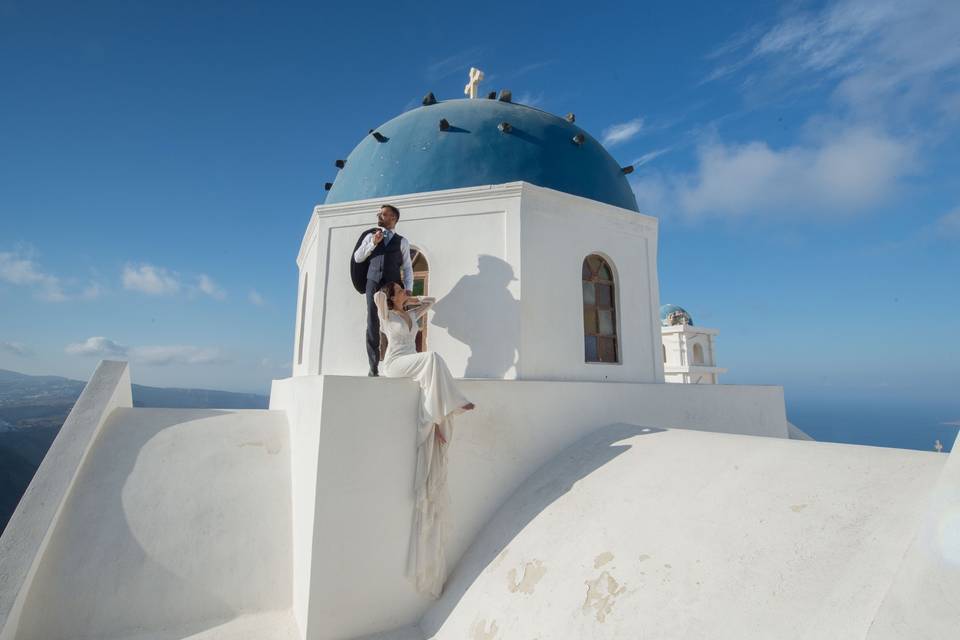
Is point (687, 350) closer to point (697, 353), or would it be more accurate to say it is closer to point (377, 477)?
point (697, 353)

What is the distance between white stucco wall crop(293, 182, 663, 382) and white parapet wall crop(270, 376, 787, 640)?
0.93 meters

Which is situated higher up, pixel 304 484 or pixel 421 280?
pixel 421 280

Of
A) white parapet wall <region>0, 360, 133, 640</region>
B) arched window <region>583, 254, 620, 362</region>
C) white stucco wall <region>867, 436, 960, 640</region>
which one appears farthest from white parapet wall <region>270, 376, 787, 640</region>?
white stucco wall <region>867, 436, 960, 640</region>

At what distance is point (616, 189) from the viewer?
25.3 ft

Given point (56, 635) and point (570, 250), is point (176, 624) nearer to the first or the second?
point (56, 635)

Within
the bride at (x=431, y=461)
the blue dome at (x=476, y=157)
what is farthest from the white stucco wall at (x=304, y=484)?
the blue dome at (x=476, y=157)

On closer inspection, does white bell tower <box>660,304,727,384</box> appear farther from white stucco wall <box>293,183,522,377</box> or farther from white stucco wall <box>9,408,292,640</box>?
white stucco wall <box>9,408,292,640</box>

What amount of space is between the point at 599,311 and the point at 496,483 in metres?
3.18

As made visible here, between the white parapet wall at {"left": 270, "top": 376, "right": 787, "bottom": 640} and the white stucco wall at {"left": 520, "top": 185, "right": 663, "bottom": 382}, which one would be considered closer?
the white parapet wall at {"left": 270, "top": 376, "right": 787, "bottom": 640}

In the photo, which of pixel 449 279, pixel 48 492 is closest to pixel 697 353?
pixel 449 279

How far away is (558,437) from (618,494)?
1.40 metres

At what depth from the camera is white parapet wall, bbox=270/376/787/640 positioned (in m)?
4.02

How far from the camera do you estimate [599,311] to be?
7141 millimetres

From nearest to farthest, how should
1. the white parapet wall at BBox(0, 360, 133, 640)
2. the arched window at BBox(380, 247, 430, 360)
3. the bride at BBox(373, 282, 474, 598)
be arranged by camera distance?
the white parapet wall at BBox(0, 360, 133, 640) → the bride at BBox(373, 282, 474, 598) → the arched window at BBox(380, 247, 430, 360)
